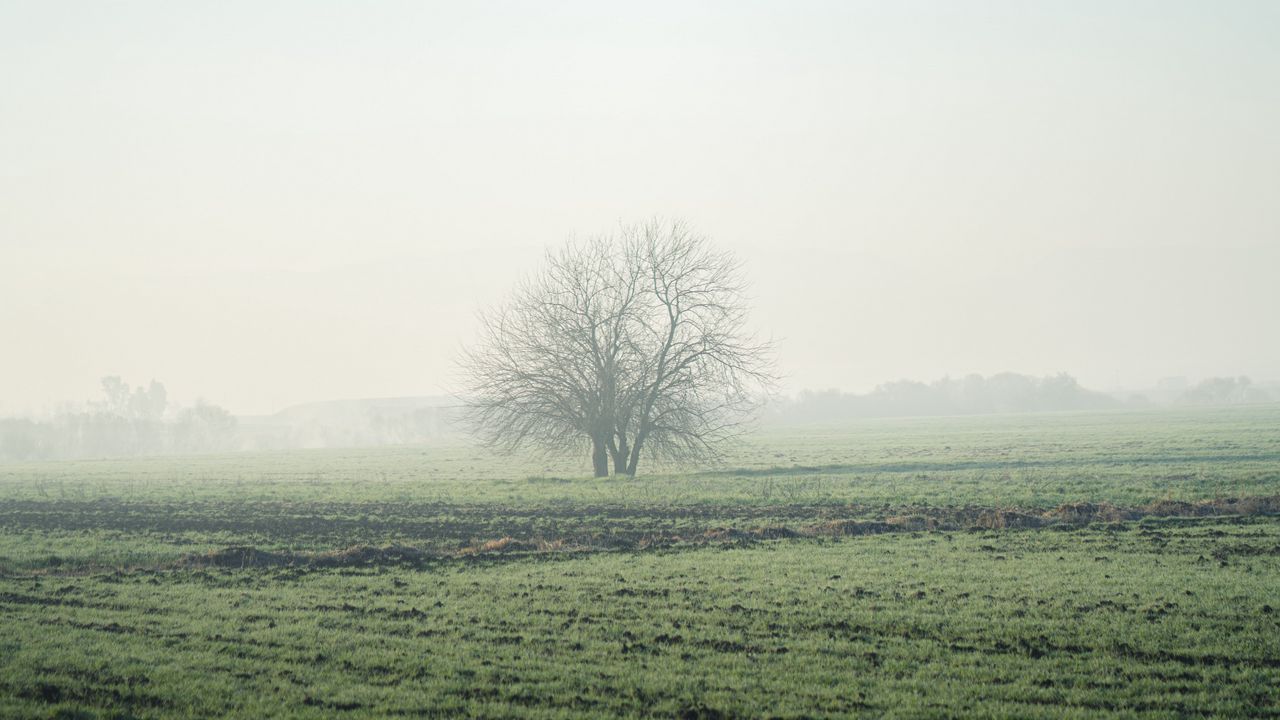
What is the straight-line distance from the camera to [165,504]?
3619cm

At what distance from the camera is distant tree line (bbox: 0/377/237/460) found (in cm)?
13025

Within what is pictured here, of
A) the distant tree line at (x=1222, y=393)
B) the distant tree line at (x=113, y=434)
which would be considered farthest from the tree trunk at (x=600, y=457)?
the distant tree line at (x=1222, y=393)

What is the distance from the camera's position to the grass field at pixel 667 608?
34.0 feet

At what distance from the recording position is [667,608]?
14906 millimetres

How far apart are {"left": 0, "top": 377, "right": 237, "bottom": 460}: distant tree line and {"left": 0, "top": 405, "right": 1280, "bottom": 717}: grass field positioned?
119 meters

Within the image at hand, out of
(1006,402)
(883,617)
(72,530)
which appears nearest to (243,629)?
(883,617)

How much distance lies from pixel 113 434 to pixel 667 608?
500ft

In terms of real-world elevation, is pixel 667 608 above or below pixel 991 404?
below

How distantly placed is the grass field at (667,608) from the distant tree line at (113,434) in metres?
119

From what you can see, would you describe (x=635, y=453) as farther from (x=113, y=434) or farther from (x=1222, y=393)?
(x=1222, y=393)

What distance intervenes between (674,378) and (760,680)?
119 ft

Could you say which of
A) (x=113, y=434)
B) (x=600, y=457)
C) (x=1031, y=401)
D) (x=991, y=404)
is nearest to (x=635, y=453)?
(x=600, y=457)

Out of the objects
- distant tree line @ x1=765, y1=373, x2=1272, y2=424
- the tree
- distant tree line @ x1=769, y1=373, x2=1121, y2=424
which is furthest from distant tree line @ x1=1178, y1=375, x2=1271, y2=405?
the tree

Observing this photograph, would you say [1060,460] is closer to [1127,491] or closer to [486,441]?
[1127,491]
